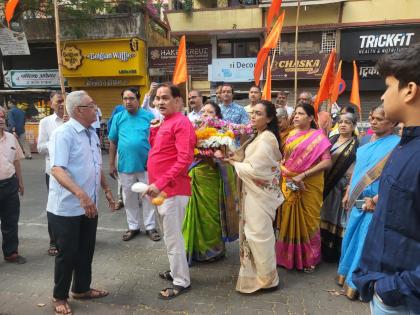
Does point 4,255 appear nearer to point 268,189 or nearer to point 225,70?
point 268,189

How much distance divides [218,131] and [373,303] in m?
2.33

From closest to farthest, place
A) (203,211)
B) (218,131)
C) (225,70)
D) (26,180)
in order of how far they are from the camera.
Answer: (218,131) → (203,211) → (26,180) → (225,70)

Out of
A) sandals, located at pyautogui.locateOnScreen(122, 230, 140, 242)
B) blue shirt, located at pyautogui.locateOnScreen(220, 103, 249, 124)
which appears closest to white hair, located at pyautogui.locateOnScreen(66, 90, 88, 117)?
sandals, located at pyautogui.locateOnScreen(122, 230, 140, 242)

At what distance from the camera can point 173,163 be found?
121 inches

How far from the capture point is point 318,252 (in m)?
3.74

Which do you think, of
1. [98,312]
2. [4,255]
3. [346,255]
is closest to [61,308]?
[98,312]

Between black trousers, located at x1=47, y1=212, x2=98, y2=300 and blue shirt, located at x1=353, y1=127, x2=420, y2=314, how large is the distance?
7.22 feet

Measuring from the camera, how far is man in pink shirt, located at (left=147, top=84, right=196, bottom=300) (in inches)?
117

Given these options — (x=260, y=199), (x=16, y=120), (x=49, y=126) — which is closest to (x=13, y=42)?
(x=16, y=120)

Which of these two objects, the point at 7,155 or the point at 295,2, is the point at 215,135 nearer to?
the point at 7,155

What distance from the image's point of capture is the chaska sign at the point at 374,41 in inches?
508

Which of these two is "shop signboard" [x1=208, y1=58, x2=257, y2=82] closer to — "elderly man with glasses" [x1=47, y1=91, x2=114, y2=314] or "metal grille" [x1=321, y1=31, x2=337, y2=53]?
"metal grille" [x1=321, y1=31, x2=337, y2=53]

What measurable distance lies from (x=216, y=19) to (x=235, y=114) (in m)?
10.2

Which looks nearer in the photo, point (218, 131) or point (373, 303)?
point (373, 303)
